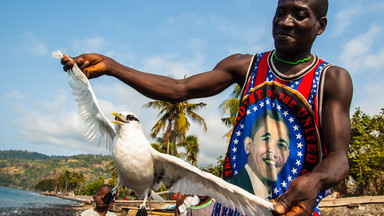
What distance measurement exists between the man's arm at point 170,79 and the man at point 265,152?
1.46 feet

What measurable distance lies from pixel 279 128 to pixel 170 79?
827 millimetres

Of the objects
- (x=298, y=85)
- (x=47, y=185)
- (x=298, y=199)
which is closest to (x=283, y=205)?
(x=298, y=199)

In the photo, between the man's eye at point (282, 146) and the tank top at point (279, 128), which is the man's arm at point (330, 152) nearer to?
the tank top at point (279, 128)

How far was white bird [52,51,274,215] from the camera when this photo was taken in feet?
7.90

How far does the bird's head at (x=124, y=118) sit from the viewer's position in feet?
9.47

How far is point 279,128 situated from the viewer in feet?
5.72

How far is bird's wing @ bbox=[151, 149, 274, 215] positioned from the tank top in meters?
0.12

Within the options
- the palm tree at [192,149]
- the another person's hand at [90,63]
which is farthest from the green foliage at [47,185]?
the another person's hand at [90,63]

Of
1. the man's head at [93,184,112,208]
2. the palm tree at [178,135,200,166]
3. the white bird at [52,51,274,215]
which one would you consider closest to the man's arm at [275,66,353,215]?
the white bird at [52,51,274,215]

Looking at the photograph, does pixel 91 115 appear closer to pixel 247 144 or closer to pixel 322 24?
pixel 247 144

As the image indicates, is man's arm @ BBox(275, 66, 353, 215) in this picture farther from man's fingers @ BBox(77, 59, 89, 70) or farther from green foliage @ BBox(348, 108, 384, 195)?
green foliage @ BBox(348, 108, 384, 195)

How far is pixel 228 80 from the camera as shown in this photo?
2.14 m

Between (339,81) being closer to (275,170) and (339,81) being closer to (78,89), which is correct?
(275,170)

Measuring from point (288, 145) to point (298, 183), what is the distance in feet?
1.59
